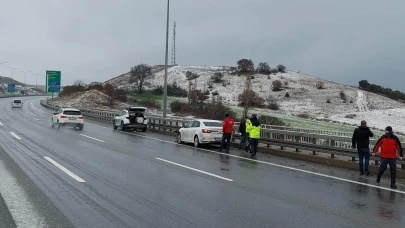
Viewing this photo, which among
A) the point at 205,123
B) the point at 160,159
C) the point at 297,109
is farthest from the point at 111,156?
the point at 297,109

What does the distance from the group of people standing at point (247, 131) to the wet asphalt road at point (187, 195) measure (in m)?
3.42

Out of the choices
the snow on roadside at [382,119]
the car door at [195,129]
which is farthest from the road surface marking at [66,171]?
the snow on roadside at [382,119]

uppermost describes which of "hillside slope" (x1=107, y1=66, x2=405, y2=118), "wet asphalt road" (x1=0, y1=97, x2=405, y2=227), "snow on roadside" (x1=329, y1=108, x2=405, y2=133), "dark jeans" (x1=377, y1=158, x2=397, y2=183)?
"hillside slope" (x1=107, y1=66, x2=405, y2=118)

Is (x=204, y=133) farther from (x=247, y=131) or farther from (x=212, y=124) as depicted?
(x=247, y=131)

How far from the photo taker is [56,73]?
2869 inches

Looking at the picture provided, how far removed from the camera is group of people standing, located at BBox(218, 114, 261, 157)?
60.6 feet

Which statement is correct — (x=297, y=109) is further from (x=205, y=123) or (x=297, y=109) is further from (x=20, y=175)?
(x=20, y=175)

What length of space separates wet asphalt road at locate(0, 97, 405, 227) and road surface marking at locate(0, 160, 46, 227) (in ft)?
0.16

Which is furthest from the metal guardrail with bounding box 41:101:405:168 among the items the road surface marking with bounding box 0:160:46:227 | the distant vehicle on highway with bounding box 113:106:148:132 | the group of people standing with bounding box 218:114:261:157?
the distant vehicle on highway with bounding box 113:106:148:132

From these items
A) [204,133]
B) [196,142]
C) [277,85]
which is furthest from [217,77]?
[204,133]

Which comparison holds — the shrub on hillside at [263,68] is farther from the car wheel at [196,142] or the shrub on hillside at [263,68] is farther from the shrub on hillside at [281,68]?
the car wheel at [196,142]

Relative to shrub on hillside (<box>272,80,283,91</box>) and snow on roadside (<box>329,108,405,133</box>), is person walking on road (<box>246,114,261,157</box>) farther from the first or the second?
shrub on hillside (<box>272,80,283,91</box>)

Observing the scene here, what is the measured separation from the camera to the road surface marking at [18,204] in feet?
21.9

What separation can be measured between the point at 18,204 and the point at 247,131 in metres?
12.7
